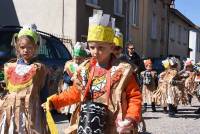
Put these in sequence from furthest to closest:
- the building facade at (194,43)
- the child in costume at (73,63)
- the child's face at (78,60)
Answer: the building facade at (194,43) → the child's face at (78,60) → the child in costume at (73,63)

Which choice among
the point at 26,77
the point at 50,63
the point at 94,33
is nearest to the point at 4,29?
the point at 50,63

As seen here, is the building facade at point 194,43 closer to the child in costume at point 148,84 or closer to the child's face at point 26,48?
the child in costume at point 148,84

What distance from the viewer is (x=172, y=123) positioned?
11258 mm

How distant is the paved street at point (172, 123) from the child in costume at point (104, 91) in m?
5.57

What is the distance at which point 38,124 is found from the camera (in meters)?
5.15

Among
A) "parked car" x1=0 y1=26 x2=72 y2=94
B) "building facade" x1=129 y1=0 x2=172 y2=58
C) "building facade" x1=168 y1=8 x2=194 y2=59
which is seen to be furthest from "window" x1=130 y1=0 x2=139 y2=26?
"parked car" x1=0 y1=26 x2=72 y2=94

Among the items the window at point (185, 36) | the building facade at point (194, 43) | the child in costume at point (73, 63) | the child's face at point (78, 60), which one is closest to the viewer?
the child in costume at point (73, 63)

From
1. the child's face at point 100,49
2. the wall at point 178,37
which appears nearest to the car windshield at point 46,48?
the child's face at point 100,49

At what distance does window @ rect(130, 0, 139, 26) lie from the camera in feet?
87.6

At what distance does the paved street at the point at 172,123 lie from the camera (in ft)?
32.9

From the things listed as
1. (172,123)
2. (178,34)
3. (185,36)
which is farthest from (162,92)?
(185,36)

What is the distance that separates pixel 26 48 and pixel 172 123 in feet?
21.8

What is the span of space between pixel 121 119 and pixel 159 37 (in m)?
30.2

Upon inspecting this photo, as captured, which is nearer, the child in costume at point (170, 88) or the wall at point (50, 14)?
the child in costume at point (170, 88)
